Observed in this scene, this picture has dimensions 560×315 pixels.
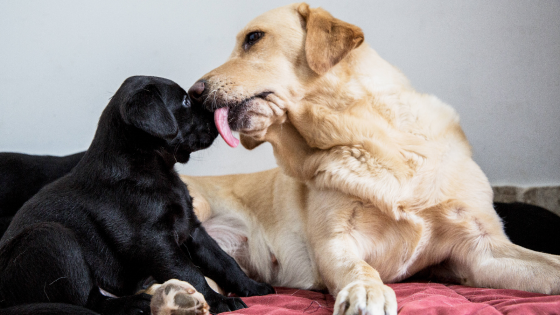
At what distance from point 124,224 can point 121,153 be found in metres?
0.26

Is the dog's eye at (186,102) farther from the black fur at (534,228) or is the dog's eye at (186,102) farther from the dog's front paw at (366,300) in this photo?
the black fur at (534,228)

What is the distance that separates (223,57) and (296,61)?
1.27m

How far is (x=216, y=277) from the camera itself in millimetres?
1747

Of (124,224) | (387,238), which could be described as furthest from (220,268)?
(387,238)

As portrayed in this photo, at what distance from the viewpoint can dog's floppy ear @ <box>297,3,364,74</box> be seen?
5.62 ft

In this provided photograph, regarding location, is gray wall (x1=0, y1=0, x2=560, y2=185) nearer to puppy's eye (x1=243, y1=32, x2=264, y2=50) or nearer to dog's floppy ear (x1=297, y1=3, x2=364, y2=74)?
puppy's eye (x1=243, y1=32, x2=264, y2=50)

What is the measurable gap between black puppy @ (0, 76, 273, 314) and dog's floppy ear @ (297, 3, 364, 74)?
1.52 feet

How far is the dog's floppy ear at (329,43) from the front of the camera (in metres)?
1.71

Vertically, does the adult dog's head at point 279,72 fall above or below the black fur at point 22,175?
above

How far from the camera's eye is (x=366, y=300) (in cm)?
121

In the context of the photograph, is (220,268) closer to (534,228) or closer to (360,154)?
(360,154)

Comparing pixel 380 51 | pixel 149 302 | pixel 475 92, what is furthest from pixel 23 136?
pixel 475 92

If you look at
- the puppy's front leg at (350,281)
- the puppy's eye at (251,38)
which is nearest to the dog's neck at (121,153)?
the puppy's eye at (251,38)

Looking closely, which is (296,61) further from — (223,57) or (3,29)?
(3,29)
